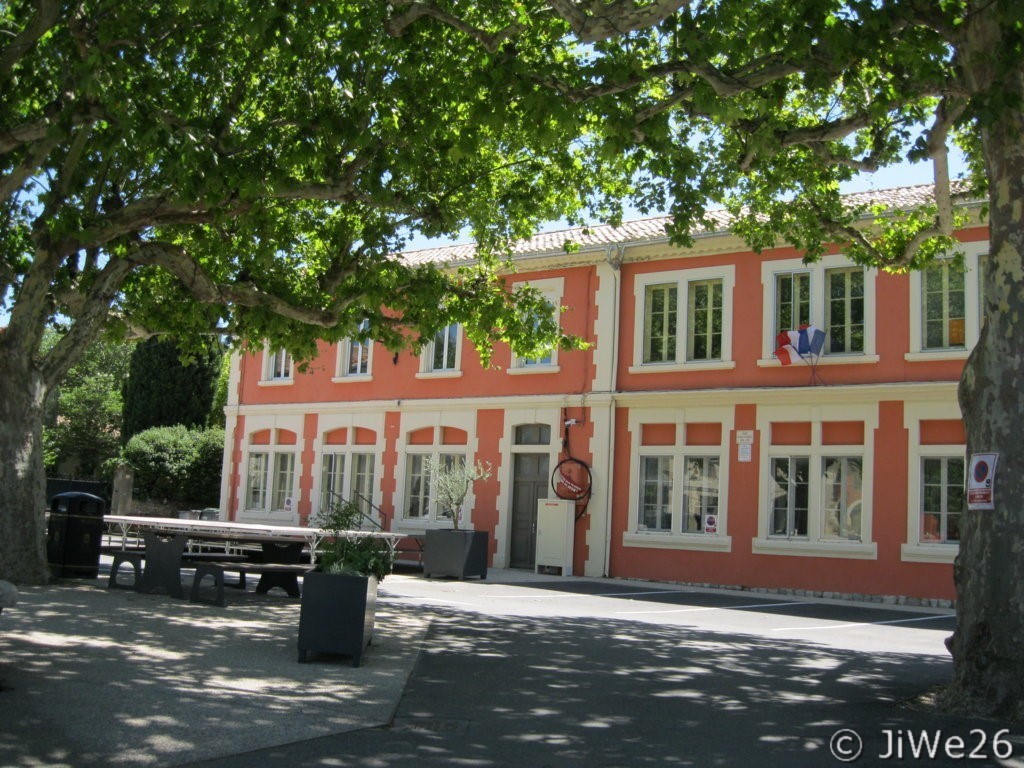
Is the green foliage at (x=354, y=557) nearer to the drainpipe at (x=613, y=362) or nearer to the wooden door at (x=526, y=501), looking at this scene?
the drainpipe at (x=613, y=362)

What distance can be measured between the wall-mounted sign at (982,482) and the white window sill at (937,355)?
40.2 feet

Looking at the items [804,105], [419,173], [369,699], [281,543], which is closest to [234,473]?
[281,543]

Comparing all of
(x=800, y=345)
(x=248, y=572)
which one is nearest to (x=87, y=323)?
(x=248, y=572)

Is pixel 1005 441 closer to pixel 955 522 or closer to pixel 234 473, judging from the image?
pixel 955 522

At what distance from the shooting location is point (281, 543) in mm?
14922

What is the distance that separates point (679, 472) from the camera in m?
22.5

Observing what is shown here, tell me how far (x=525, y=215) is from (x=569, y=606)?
6002mm

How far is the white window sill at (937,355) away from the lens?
19422 mm

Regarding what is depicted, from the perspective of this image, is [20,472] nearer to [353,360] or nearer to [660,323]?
[660,323]

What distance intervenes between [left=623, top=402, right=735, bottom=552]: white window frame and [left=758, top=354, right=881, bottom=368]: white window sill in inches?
51.9

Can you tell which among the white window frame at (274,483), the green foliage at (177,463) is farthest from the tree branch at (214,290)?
the green foliage at (177,463)

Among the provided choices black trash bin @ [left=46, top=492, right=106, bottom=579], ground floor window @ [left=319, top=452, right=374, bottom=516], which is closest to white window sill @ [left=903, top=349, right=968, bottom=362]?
ground floor window @ [left=319, top=452, right=374, bottom=516]

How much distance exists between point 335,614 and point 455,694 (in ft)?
5.02

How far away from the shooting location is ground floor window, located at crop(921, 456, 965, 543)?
19297 mm
